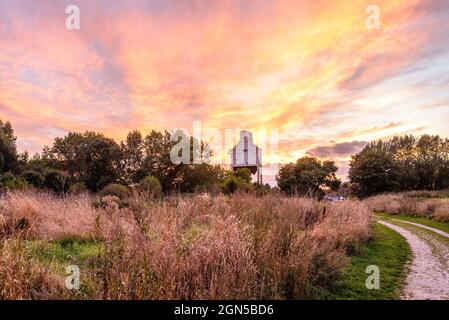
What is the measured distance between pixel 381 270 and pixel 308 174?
41328 mm

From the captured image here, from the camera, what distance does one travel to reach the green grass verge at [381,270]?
20.9 ft

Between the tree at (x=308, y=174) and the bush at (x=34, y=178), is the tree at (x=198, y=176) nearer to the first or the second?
the tree at (x=308, y=174)

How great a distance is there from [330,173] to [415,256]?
Answer: 1843 inches

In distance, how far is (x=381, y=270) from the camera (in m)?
8.44

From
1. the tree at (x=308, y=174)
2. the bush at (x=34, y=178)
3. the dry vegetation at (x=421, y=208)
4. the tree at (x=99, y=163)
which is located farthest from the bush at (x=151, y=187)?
the tree at (x=308, y=174)

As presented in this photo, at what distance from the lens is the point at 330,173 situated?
183ft

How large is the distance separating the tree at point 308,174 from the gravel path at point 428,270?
34.1 meters

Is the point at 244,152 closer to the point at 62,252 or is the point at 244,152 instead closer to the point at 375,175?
the point at 375,175

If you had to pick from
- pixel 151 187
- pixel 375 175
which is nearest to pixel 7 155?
pixel 151 187

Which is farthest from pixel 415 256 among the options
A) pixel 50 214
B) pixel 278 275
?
pixel 50 214

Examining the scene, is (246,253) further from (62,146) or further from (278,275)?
(62,146)

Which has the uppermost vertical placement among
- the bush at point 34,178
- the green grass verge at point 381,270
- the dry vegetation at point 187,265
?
the bush at point 34,178

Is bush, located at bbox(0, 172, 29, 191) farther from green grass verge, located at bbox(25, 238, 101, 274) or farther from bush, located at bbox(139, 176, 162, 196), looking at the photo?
green grass verge, located at bbox(25, 238, 101, 274)

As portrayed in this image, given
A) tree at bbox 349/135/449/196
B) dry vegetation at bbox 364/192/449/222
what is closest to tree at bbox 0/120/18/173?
dry vegetation at bbox 364/192/449/222
